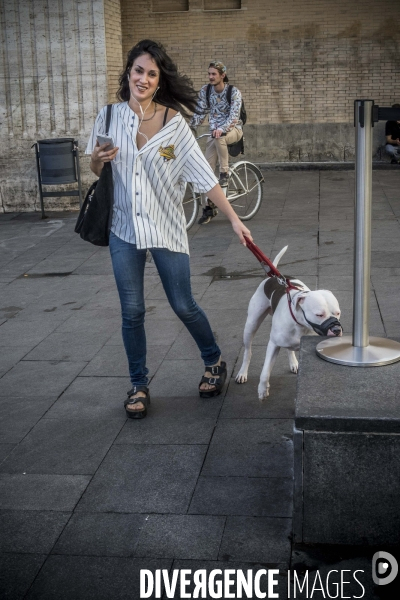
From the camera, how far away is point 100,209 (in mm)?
4848

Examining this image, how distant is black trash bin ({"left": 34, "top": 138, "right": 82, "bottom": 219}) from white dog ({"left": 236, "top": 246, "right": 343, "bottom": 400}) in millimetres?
7827

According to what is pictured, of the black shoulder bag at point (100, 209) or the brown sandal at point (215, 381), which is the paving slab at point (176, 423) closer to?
the brown sandal at point (215, 381)

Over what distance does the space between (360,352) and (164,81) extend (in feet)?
7.03

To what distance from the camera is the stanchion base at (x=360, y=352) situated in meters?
3.87

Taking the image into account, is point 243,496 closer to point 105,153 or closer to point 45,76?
point 105,153

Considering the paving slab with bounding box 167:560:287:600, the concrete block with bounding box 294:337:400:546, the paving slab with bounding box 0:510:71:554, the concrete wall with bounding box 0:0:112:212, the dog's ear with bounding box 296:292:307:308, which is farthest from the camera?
the concrete wall with bounding box 0:0:112:212

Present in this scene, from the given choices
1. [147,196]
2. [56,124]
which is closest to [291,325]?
[147,196]

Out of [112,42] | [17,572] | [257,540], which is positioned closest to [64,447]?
[17,572]

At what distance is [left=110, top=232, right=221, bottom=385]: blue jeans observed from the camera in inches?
192

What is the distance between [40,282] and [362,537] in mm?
5849

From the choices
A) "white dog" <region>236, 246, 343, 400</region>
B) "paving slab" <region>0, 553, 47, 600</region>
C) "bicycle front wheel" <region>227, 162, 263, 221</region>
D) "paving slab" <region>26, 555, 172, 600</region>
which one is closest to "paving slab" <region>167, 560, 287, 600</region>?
"paving slab" <region>26, 555, 172, 600</region>

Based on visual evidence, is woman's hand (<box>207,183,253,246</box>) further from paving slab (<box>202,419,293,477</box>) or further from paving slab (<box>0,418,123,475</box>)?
paving slab (<box>0,418,123,475</box>)

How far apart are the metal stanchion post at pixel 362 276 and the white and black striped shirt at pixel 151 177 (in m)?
1.31

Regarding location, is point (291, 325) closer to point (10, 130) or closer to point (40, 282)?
point (40, 282)
